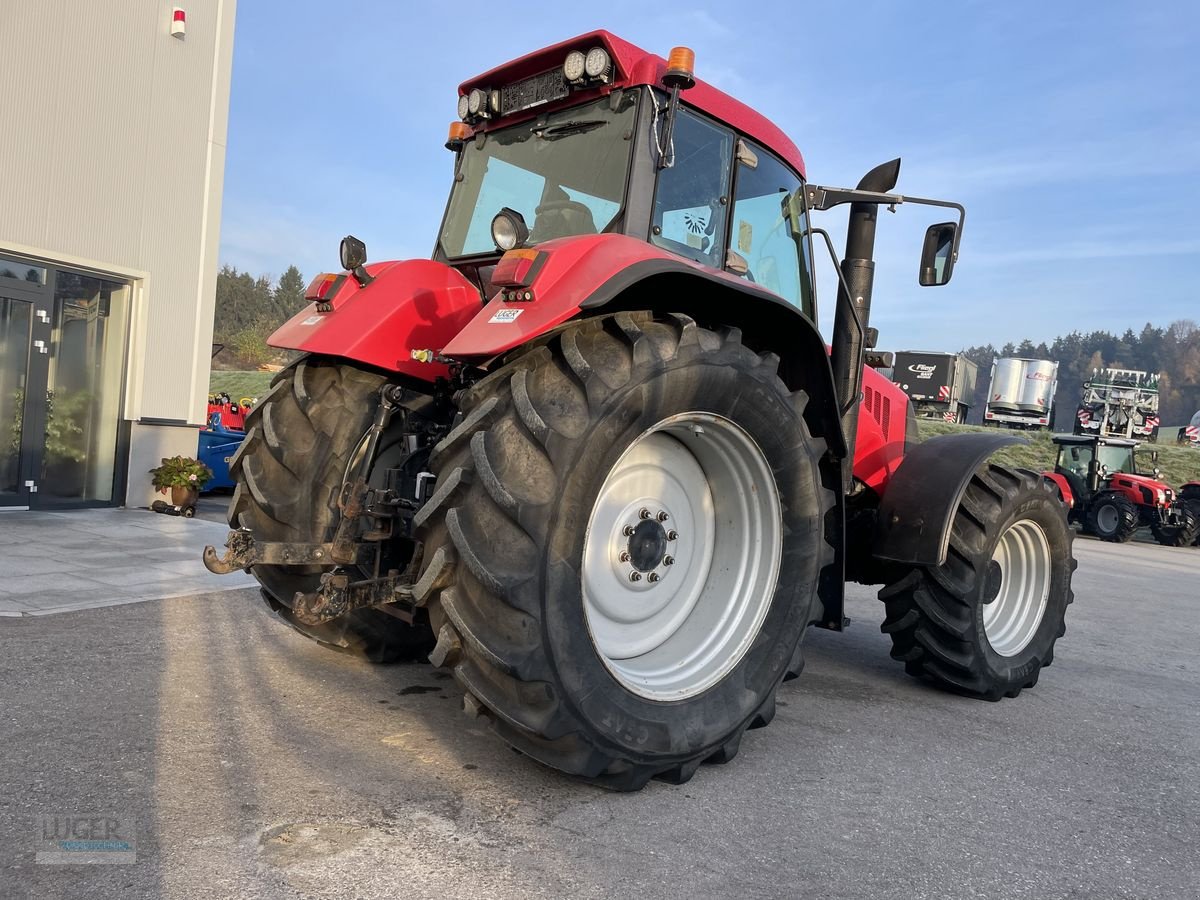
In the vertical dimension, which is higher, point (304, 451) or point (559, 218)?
point (559, 218)

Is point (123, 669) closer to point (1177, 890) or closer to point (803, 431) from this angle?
point (803, 431)

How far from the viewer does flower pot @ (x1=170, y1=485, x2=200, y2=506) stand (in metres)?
9.55

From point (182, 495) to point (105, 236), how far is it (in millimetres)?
A: 2756

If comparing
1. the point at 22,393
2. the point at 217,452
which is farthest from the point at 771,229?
the point at 217,452

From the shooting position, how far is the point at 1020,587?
4918 mm

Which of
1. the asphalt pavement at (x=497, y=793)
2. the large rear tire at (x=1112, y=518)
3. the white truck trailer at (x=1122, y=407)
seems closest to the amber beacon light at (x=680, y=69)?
the asphalt pavement at (x=497, y=793)

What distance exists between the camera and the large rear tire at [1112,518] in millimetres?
18344

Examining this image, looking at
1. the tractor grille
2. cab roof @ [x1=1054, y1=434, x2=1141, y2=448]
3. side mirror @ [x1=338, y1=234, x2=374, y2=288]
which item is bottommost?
the tractor grille

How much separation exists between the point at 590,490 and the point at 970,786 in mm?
1826

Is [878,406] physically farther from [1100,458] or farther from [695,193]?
[1100,458]

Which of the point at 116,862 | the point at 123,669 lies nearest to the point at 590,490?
the point at 116,862

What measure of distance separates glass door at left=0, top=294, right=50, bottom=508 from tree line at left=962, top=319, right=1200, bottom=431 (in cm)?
8435

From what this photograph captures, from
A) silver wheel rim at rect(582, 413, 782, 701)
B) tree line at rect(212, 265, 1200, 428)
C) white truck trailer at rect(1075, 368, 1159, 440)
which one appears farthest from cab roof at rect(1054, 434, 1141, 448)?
tree line at rect(212, 265, 1200, 428)

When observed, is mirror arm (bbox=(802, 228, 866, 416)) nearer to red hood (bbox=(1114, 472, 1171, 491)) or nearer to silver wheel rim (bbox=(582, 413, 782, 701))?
silver wheel rim (bbox=(582, 413, 782, 701))
